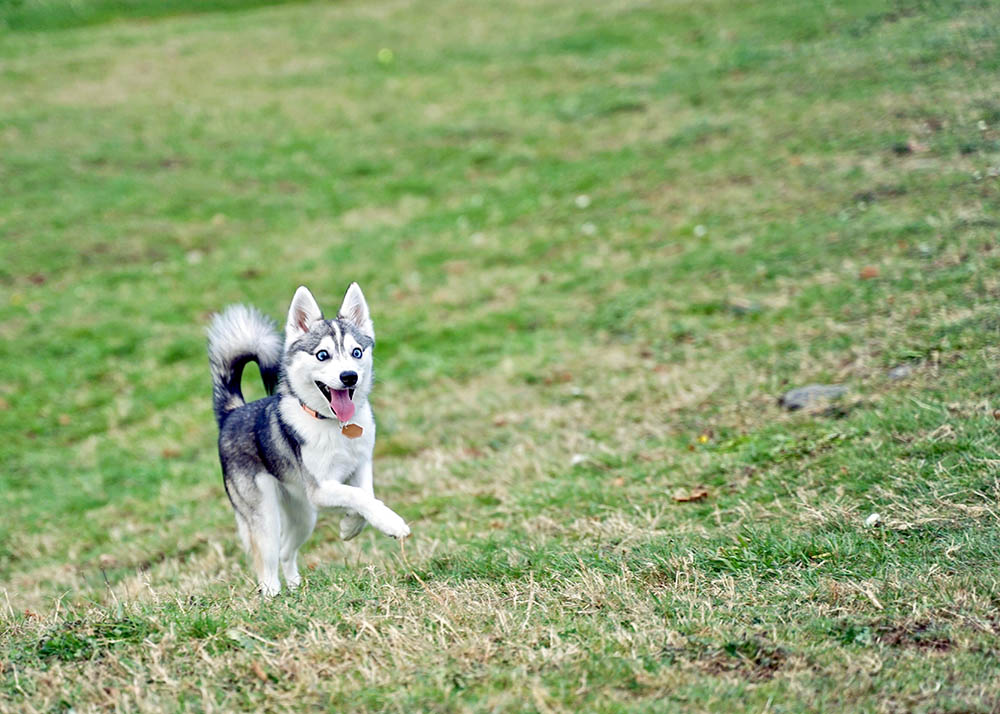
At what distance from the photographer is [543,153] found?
16.1m

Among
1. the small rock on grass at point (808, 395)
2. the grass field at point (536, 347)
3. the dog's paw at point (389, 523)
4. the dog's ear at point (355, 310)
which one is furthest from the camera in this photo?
the small rock on grass at point (808, 395)

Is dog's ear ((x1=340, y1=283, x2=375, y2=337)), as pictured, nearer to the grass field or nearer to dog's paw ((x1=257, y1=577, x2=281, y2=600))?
the grass field

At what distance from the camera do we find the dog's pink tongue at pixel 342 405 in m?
5.31

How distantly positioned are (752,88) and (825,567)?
12997mm

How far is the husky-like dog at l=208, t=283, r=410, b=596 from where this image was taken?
531cm

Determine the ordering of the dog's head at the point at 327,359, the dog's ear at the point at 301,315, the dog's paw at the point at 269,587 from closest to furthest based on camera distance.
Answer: the dog's paw at the point at 269,587, the dog's head at the point at 327,359, the dog's ear at the point at 301,315

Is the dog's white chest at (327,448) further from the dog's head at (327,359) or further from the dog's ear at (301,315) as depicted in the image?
the dog's ear at (301,315)

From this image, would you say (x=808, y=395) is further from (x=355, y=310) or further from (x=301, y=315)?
(x=301, y=315)

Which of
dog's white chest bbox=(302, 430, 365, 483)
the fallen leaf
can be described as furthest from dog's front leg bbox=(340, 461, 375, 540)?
the fallen leaf

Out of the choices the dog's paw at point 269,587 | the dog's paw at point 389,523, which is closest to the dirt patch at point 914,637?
the dog's paw at point 389,523

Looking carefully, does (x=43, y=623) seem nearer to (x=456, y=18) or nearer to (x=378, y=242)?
(x=378, y=242)

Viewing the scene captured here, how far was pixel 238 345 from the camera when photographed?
20.7ft

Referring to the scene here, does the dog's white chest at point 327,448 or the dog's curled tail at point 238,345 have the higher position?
the dog's curled tail at point 238,345

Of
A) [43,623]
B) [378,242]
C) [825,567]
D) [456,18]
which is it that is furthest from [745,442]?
[456,18]
